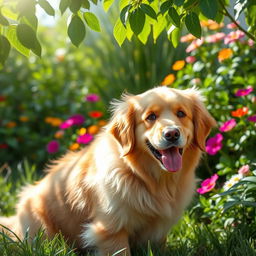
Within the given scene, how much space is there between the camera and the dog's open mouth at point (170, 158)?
2.93 meters

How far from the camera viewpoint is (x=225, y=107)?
4184mm

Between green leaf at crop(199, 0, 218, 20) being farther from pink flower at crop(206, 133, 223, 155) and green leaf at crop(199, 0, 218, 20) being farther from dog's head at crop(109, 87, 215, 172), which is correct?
pink flower at crop(206, 133, 223, 155)

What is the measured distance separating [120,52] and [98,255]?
11.1ft

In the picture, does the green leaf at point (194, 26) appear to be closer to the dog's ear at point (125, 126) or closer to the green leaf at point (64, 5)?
the green leaf at point (64, 5)

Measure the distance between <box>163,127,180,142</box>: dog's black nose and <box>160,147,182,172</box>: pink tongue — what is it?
0.46 ft

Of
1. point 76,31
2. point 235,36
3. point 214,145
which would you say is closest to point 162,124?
point 76,31

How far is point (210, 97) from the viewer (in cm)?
424

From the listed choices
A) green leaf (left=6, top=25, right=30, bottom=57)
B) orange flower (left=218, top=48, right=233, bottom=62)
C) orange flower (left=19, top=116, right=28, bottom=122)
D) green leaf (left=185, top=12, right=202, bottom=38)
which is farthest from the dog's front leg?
orange flower (left=19, top=116, right=28, bottom=122)

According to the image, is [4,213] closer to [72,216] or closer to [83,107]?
[72,216]

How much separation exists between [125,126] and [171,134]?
1.28 ft

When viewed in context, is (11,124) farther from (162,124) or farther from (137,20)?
(137,20)

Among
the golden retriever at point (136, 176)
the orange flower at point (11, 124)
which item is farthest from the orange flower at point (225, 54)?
the orange flower at point (11, 124)

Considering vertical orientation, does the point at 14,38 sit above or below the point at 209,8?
above

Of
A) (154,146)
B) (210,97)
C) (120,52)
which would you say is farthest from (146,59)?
(154,146)
